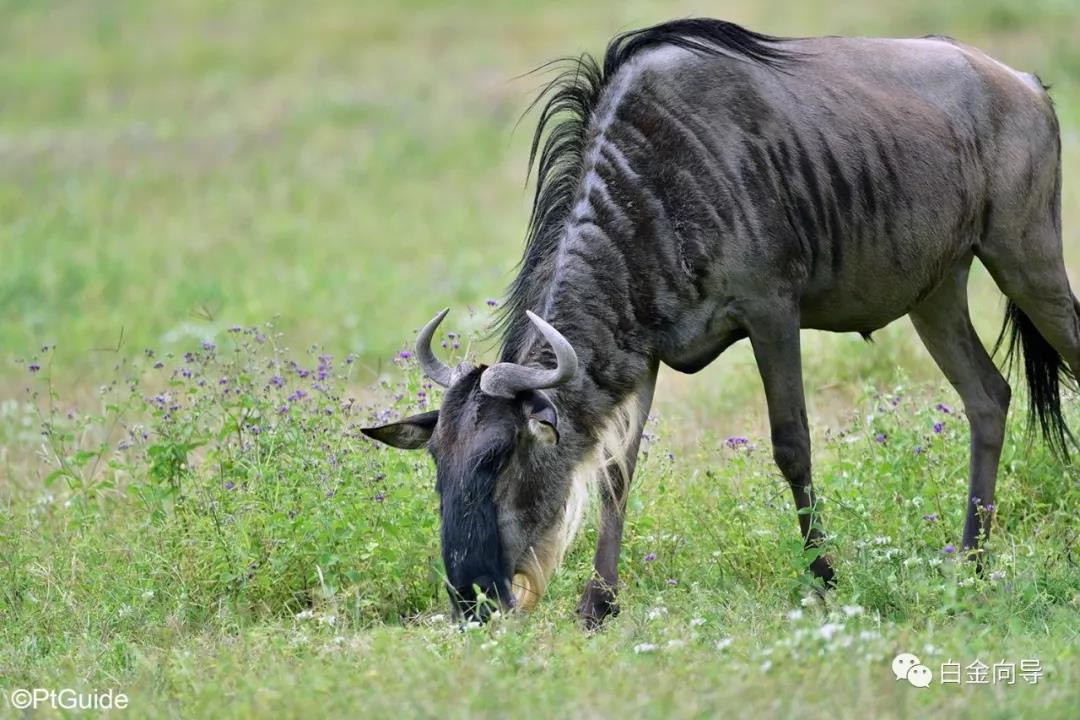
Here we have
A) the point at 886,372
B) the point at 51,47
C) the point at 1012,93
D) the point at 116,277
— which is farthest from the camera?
the point at 51,47

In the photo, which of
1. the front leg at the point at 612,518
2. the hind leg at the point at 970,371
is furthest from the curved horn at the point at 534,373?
the hind leg at the point at 970,371

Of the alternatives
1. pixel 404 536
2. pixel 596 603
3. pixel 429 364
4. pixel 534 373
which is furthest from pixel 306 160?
pixel 534 373

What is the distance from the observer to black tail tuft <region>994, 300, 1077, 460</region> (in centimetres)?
667

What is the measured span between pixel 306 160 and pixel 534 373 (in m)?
14.9

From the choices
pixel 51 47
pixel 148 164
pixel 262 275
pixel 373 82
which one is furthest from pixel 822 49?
pixel 51 47

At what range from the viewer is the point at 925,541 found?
608cm

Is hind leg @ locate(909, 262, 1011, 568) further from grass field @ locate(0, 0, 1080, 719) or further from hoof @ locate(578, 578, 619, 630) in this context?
hoof @ locate(578, 578, 619, 630)

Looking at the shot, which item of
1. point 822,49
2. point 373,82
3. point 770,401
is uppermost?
point 822,49

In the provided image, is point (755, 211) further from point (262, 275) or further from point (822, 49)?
point (262, 275)

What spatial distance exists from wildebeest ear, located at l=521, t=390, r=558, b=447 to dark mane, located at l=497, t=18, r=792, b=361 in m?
0.44

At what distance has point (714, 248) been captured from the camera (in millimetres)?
5547

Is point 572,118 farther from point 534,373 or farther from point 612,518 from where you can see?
point 612,518

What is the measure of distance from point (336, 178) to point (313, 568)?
1316 cm

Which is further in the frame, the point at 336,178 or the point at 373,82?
the point at 373,82
